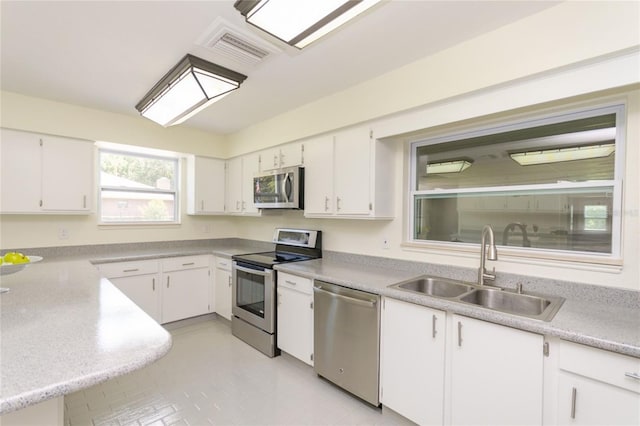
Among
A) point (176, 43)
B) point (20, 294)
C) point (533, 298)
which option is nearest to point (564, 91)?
point (533, 298)

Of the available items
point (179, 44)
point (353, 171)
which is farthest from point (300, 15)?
point (353, 171)

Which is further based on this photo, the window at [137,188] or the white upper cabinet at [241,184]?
the white upper cabinet at [241,184]

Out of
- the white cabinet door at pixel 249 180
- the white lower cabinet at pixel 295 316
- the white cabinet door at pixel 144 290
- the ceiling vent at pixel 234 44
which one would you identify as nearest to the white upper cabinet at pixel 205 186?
the white cabinet door at pixel 249 180

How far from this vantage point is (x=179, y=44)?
2.00 meters

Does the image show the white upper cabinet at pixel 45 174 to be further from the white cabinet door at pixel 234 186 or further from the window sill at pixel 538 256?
the window sill at pixel 538 256

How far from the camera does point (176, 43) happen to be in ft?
6.53

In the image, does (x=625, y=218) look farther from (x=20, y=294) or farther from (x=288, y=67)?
(x=20, y=294)

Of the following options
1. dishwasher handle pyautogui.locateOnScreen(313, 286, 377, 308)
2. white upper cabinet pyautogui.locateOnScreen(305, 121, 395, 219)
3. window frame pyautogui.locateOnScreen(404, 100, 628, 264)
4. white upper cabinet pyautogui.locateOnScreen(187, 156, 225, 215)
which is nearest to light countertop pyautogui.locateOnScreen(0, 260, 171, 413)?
dishwasher handle pyautogui.locateOnScreen(313, 286, 377, 308)

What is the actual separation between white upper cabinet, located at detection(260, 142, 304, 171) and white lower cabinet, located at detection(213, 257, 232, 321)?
1267 mm

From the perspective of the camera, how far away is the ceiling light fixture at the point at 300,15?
1334 mm

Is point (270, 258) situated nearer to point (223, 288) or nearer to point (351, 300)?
point (223, 288)

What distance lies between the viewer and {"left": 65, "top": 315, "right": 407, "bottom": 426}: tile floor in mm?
2049

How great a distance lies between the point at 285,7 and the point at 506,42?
1.32 meters

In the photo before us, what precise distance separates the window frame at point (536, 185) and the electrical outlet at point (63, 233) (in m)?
3.62
